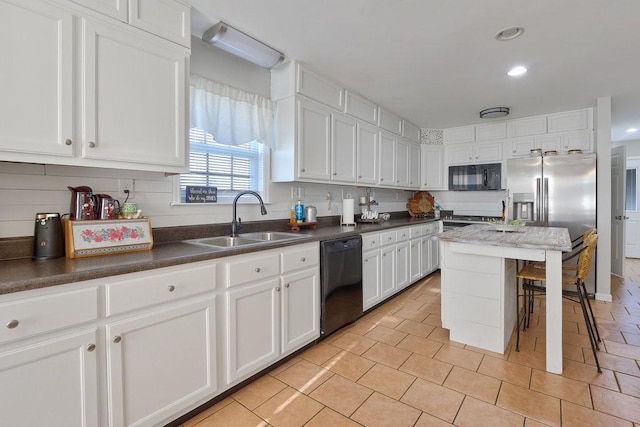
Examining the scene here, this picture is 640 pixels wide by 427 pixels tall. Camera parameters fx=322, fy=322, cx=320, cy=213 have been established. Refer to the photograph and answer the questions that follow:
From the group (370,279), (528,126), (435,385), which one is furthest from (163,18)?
(528,126)

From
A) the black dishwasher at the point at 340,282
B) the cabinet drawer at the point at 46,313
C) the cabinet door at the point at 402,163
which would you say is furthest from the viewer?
the cabinet door at the point at 402,163

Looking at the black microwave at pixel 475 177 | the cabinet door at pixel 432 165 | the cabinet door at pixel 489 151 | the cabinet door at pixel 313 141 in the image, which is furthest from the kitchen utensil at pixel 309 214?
the cabinet door at pixel 489 151

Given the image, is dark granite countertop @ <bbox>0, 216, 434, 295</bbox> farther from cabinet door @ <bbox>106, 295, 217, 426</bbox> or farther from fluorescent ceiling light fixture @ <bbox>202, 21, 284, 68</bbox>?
fluorescent ceiling light fixture @ <bbox>202, 21, 284, 68</bbox>

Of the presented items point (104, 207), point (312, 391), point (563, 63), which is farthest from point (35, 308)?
point (563, 63)

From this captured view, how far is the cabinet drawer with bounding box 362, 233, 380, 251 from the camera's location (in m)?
3.08

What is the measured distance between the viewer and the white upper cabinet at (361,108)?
3.49 m

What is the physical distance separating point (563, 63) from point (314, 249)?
2751 mm

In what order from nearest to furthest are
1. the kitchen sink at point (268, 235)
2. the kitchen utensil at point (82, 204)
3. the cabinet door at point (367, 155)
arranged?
the kitchen utensil at point (82, 204)
the kitchen sink at point (268, 235)
the cabinet door at point (367, 155)

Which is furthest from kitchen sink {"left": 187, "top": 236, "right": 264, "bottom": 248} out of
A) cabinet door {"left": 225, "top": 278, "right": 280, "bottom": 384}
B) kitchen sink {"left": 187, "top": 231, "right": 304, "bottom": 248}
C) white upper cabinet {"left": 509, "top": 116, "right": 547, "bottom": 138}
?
white upper cabinet {"left": 509, "top": 116, "right": 547, "bottom": 138}

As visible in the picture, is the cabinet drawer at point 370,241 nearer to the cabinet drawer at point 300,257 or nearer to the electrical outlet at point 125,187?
the cabinet drawer at point 300,257

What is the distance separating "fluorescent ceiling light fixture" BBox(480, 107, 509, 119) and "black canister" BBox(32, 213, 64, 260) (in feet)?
15.0

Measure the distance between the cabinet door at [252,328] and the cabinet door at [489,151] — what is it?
4123mm

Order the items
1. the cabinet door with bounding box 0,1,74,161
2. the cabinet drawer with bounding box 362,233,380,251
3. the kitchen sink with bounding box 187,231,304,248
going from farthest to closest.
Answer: the cabinet drawer with bounding box 362,233,380,251 < the kitchen sink with bounding box 187,231,304,248 < the cabinet door with bounding box 0,1,74,161

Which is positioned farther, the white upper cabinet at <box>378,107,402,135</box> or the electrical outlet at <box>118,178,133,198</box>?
the white upper cabinet at <box>378,107,402,135</box>
